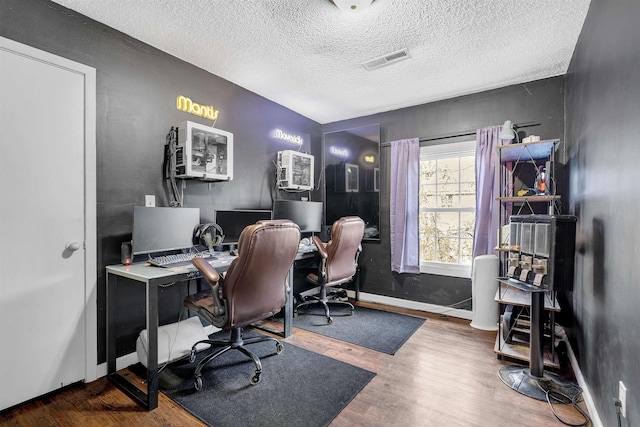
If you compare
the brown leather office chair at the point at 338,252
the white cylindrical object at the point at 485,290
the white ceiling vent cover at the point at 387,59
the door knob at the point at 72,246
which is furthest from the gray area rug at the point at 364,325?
the white ceiling vent cover at the point at 387,59

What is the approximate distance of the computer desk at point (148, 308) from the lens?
195 cm

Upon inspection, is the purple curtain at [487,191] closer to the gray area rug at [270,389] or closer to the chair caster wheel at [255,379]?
the gray area rug at [270,389]

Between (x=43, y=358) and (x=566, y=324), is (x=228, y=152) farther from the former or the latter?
(x=566, y=324)

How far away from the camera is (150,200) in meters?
2.64

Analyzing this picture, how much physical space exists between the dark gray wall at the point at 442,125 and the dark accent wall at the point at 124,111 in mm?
2199

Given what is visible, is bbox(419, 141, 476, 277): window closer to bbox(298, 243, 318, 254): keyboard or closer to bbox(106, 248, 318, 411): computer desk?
bbox(298, 243, 318, 254): keyboard

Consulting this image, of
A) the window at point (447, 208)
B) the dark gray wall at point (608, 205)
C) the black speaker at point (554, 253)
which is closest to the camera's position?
the dark gray wall at point (608, 205)

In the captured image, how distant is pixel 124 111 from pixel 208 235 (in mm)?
1228

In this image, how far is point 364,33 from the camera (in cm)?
243

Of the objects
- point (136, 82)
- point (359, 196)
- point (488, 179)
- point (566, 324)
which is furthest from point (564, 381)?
point (136, 82)

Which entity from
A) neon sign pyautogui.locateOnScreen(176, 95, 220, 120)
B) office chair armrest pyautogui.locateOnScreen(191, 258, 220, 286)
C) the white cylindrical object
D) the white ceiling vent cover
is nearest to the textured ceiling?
the white ceiling vent cover

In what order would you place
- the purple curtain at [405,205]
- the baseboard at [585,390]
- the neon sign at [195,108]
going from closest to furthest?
the baseboard at [585,390] < the neon sign at [195,108] < the purple curtain at [405,205]

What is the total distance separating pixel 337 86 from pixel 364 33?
1.06 metres

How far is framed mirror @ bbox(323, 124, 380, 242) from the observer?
14.3 ft
